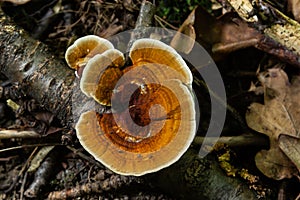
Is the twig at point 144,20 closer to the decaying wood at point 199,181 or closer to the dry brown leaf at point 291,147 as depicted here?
the decaying wood at point 199,181

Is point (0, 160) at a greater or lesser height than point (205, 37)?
lesser

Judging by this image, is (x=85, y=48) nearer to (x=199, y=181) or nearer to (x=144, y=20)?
(x=144, y=20)

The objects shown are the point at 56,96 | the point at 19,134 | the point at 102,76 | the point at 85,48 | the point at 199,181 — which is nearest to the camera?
the point at 102,76

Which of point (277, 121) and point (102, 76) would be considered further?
point (277, 121)

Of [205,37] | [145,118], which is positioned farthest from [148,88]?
[205,37]

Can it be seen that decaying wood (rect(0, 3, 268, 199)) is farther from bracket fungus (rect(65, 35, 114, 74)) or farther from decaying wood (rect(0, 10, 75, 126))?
bracket fungus (rect(65, 35, 114, 74))

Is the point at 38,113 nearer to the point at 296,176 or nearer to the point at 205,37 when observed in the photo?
the point at 205,37

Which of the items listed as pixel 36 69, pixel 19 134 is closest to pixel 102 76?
pixel 36 69
